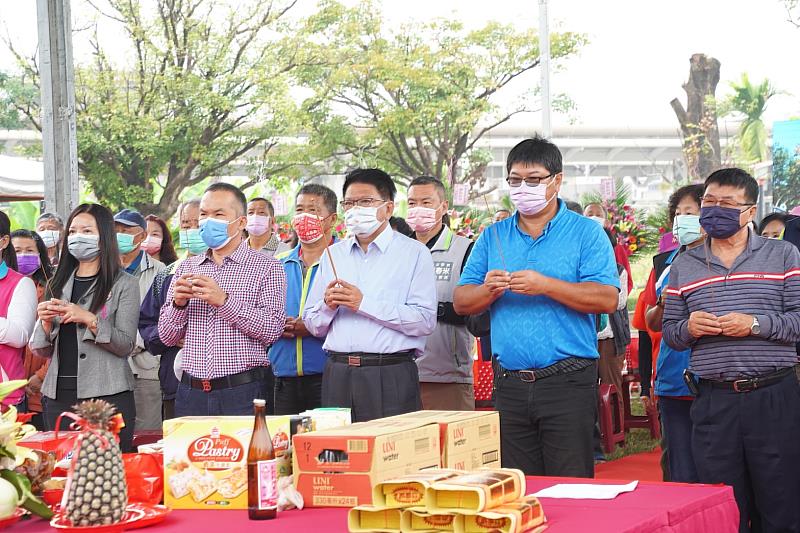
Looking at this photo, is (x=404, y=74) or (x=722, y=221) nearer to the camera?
(x=722, y=221)

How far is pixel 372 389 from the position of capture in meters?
3.77

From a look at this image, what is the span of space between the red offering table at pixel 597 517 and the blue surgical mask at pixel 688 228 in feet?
6.11

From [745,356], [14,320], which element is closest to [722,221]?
[745,356]

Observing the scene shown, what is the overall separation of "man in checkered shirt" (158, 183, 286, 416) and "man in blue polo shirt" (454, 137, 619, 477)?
726 mm

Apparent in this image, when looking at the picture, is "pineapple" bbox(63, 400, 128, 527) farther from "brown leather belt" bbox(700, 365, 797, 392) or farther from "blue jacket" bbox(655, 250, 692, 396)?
"blue jacket" bbox(655, 250, 692, 396)

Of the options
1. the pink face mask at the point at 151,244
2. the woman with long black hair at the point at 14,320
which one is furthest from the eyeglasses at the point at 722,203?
the pink face mask at the point at 151,244

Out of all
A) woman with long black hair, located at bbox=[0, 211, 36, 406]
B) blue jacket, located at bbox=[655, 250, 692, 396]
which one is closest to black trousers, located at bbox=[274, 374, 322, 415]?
→ woman with long black hair, located at bbox=[0, 211, 36, 406]

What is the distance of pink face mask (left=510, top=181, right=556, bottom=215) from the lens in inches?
142

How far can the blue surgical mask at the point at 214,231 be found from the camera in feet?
13.0

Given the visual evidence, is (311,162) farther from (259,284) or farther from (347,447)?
(347,447)

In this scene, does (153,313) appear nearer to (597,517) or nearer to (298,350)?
(298,350)

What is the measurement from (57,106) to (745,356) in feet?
15.5

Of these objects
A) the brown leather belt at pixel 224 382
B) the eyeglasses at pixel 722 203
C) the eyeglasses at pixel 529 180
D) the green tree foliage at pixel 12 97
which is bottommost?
the brown leather belt at pixel 224 382

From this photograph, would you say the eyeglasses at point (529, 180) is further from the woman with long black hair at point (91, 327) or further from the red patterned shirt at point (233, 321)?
the woman with long black hair at point (91, 327)
